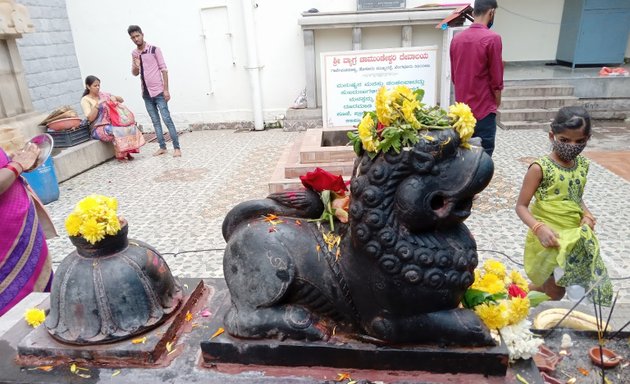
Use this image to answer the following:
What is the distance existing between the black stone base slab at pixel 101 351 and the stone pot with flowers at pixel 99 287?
29 millimetres

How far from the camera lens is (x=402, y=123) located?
1.48m

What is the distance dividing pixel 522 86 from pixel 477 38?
17.7 feet

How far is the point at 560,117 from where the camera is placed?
244 centimetres

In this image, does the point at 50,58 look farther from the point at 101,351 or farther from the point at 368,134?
the point at 368,134

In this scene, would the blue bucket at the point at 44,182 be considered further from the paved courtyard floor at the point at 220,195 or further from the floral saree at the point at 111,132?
the floral saree at the point at 111,132

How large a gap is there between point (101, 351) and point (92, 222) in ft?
1.68

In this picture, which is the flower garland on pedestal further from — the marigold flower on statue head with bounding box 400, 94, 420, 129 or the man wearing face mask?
the man wearing face mask

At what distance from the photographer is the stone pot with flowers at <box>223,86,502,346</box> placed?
1.45 m

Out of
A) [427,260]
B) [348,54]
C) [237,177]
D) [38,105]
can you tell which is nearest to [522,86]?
[348,54]

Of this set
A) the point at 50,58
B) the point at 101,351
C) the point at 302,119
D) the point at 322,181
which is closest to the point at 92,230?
the point at 101,351

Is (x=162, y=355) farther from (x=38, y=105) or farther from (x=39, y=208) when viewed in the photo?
(x=38, y=105)

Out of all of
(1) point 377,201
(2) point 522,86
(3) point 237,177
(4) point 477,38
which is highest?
(4) point 477,38

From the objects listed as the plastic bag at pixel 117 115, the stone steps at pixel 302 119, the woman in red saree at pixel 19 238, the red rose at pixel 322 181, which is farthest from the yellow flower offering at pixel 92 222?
the stone steps at pixel 302 119

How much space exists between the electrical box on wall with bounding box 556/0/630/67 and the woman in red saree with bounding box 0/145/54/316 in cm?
1136
